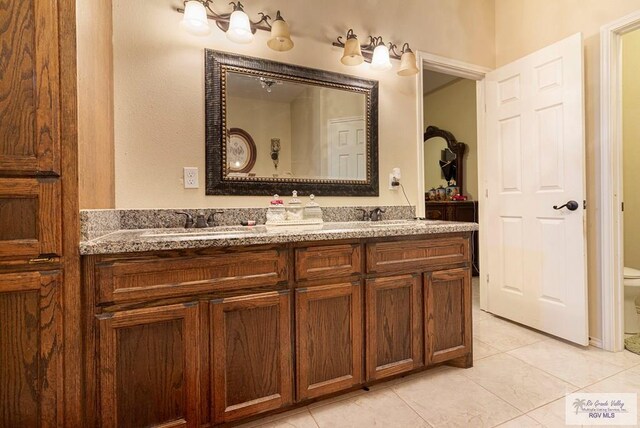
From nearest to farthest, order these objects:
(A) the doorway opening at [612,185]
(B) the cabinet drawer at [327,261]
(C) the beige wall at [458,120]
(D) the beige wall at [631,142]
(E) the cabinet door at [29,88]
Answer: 1. (E) the cabinet door at [29,88]
2. (B) the cabinet drawer at [327,261]
3. (A) the doorway opening at [612,185]
4. (D) the beige wall at [631,142]
5. (C) the beige wall at [458,120]

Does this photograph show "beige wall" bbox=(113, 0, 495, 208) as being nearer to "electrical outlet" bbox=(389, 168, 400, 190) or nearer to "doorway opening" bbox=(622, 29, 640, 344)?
"electrical outlet" bbox=(389, 168, 400, 190)

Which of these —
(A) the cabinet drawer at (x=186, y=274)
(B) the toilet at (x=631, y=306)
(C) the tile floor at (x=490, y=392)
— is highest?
(A) the cabinet drawer at (x=186, y=274)

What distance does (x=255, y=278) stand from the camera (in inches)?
52.2

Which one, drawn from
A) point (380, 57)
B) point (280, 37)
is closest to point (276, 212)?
point (280, 37)

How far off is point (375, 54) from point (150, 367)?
2172mm

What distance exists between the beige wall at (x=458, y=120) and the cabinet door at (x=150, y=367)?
3.87 metres

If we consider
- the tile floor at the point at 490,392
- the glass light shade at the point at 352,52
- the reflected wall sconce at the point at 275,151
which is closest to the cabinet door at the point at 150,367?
the tile floor at the point at 490,392

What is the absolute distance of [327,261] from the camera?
1.46 meters

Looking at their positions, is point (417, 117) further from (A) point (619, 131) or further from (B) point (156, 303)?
(B) point (156, 303)

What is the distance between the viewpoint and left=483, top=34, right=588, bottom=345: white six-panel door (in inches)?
83.1

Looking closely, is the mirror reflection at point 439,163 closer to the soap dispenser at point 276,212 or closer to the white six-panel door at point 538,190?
the white six-panel door at point 538,190

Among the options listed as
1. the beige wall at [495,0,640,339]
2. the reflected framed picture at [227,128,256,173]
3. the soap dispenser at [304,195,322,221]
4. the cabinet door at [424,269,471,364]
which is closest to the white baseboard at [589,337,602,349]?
the beige wall at [495,0,640,339]

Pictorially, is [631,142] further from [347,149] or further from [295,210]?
[295,210]

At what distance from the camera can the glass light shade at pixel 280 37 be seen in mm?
1774
